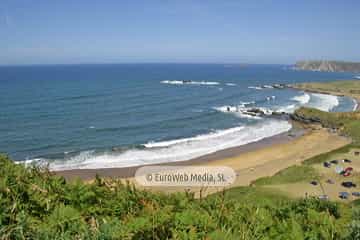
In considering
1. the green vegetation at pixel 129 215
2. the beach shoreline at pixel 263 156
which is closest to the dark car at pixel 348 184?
the beach shoreline at pixel 263 156

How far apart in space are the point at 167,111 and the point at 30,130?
69.8 feet

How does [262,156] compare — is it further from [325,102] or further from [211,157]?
[325,102]

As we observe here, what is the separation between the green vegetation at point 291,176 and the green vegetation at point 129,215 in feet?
66.8

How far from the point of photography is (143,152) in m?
31.8

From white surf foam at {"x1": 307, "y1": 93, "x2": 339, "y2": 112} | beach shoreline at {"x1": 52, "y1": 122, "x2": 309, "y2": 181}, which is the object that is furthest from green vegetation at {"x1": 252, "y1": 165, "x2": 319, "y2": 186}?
white surf foam at {"x1": 307, "y1": 93, "x2": 339, "y2": 112}

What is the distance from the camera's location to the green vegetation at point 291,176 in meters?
25.3

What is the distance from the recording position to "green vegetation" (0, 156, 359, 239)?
3.19 meters

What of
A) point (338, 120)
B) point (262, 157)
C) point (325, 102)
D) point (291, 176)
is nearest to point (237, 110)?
point (338, 120)

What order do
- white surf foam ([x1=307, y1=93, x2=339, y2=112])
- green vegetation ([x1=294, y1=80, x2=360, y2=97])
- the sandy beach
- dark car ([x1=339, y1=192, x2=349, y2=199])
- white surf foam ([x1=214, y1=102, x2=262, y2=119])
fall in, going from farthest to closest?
green vegetation ([x1=294, y1=80, x2=360, y2=97])
white surf foam ([x1=307, y1=93, x2=339, y2=112])
white surf foam ([x1=214, y1=102, x2=262, y2=119])
the sandy beach
dark car ([x1=339, y1=192, x2=349, y2=199])

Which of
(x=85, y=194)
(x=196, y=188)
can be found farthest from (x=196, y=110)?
(x=85, y=194)

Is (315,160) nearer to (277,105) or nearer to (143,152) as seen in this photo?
(143,152)

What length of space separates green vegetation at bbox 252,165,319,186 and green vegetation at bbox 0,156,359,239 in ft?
66.8

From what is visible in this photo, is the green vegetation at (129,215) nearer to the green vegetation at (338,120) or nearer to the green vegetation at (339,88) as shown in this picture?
the green vegetation at (338,120)

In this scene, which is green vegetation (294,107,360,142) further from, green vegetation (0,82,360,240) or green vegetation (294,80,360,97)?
green vegetation (0,82,360,240)
